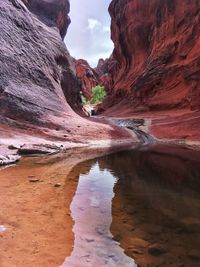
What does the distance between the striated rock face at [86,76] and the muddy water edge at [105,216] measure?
3644 inches

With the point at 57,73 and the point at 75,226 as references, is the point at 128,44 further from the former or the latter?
the point at 75,226

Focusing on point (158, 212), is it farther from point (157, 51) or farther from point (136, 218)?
point (157, 51)

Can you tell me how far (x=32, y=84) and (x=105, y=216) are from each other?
67.9ft

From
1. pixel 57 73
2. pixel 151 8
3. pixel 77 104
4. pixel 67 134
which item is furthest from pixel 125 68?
pixel 67 134

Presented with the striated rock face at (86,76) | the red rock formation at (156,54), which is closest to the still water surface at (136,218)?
the red rock formation at (156,54)

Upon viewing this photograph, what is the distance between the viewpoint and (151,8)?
49.4 meters

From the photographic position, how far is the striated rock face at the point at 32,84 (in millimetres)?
22172

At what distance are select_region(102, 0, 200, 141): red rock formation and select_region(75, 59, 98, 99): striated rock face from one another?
43.8 metres

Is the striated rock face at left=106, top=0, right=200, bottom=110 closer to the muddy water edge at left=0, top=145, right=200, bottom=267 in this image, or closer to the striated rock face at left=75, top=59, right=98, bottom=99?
the muddy water edge at left=0, top=145, right=200, bottom=267

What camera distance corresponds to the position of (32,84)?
2575 cm

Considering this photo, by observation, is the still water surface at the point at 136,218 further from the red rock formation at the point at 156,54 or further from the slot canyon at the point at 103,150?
the red rock formation at the point at 156,54

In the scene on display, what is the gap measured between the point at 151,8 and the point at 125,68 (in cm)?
1142

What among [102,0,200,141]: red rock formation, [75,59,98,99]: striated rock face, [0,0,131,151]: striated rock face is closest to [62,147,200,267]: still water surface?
[0,0,131,151]: striated rock face

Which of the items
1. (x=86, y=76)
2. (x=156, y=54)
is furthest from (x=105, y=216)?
(x=86, y=76)
